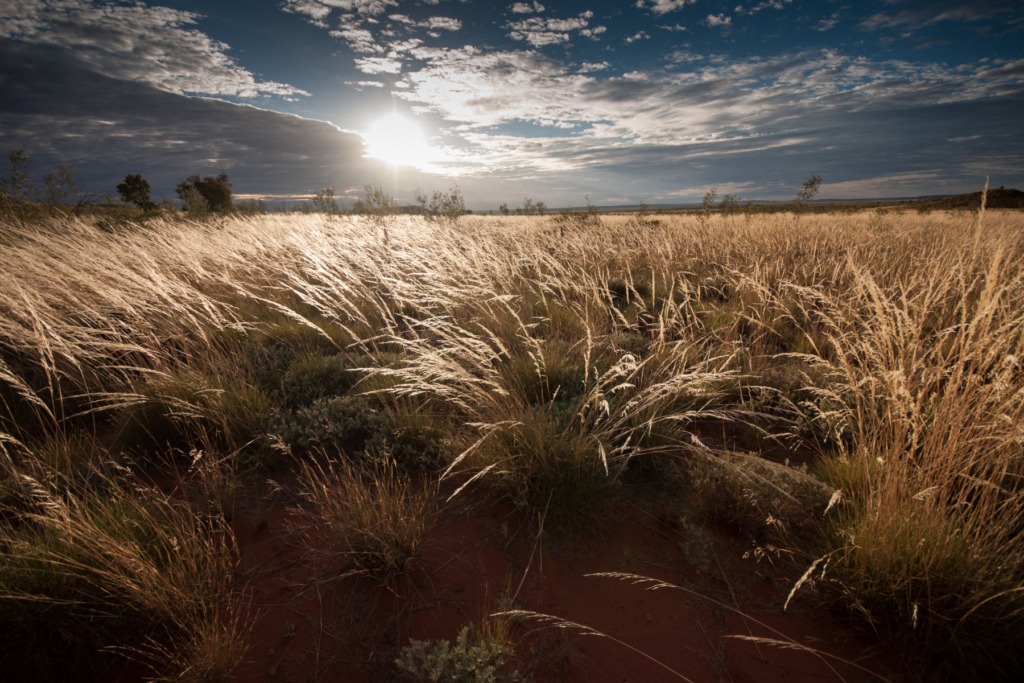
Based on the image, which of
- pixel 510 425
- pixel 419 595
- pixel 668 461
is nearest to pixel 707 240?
pixel 668 461

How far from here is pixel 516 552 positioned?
203 cm

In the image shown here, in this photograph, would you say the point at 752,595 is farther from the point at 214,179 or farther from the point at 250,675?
the point at 214,179

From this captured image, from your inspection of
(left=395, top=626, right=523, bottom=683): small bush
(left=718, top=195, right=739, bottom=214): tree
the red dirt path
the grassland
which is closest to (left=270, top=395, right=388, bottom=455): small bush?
the grassland

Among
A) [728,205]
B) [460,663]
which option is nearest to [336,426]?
[460,663]

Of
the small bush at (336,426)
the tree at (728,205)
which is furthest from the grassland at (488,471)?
the tree at (728,205)

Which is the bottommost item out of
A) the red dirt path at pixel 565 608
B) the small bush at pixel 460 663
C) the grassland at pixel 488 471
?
the red dirt path at pixel 565 608

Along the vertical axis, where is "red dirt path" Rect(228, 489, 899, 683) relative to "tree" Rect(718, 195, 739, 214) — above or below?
below

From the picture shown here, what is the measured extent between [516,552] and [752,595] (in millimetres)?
1122

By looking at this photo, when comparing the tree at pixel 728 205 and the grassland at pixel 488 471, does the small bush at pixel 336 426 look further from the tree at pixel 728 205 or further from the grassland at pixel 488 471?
the tree at pixel 728 205

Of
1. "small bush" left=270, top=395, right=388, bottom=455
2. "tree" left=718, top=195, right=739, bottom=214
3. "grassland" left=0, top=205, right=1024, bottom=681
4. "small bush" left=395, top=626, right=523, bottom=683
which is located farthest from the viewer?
"tree" left=718, top=195, right=739, bottom=214

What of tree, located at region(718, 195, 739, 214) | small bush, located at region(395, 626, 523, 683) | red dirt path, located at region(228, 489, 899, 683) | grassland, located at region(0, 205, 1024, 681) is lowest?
red dirt path, located at region(228, 489, 899, 683)

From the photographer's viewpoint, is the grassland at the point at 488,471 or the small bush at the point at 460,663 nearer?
the small bush at the point at 460,663

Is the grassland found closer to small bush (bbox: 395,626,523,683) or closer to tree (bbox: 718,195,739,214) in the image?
small bush (bbox: 395,626,523,683)

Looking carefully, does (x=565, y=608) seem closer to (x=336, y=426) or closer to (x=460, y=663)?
(x=460, y=663)
